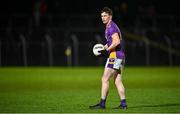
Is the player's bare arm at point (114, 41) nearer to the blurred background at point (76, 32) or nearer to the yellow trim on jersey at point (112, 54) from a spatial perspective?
the yellow trim on jersey at point (112, 54)

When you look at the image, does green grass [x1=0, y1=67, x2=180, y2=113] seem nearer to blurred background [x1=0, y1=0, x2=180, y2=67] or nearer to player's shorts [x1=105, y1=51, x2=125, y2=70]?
player's shorts [x1=105, y1=51, x2=125, y2=70]

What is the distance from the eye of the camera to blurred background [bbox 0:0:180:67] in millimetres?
31844

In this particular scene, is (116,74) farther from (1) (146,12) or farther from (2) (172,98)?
(1) (146,12)

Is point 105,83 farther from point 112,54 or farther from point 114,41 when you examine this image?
point 114,41

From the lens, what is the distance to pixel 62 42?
3209 cm

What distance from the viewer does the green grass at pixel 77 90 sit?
1477cm

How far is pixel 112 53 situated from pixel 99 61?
18.4 m

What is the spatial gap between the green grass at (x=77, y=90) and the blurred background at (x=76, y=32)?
1.53 metres

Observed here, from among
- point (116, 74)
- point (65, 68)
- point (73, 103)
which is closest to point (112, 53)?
point (116, 74)

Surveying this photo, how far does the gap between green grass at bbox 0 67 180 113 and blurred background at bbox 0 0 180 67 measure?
1527mm

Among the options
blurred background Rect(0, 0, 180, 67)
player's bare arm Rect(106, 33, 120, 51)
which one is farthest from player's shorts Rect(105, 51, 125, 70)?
blurred background Rect(0, 0, 180, 67)

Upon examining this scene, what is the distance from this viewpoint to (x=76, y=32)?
108ft

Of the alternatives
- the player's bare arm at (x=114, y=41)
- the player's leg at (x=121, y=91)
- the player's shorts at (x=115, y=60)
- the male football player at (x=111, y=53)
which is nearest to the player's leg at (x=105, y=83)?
the male football player at (x=111, y=53)

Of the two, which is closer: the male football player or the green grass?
the male football player
